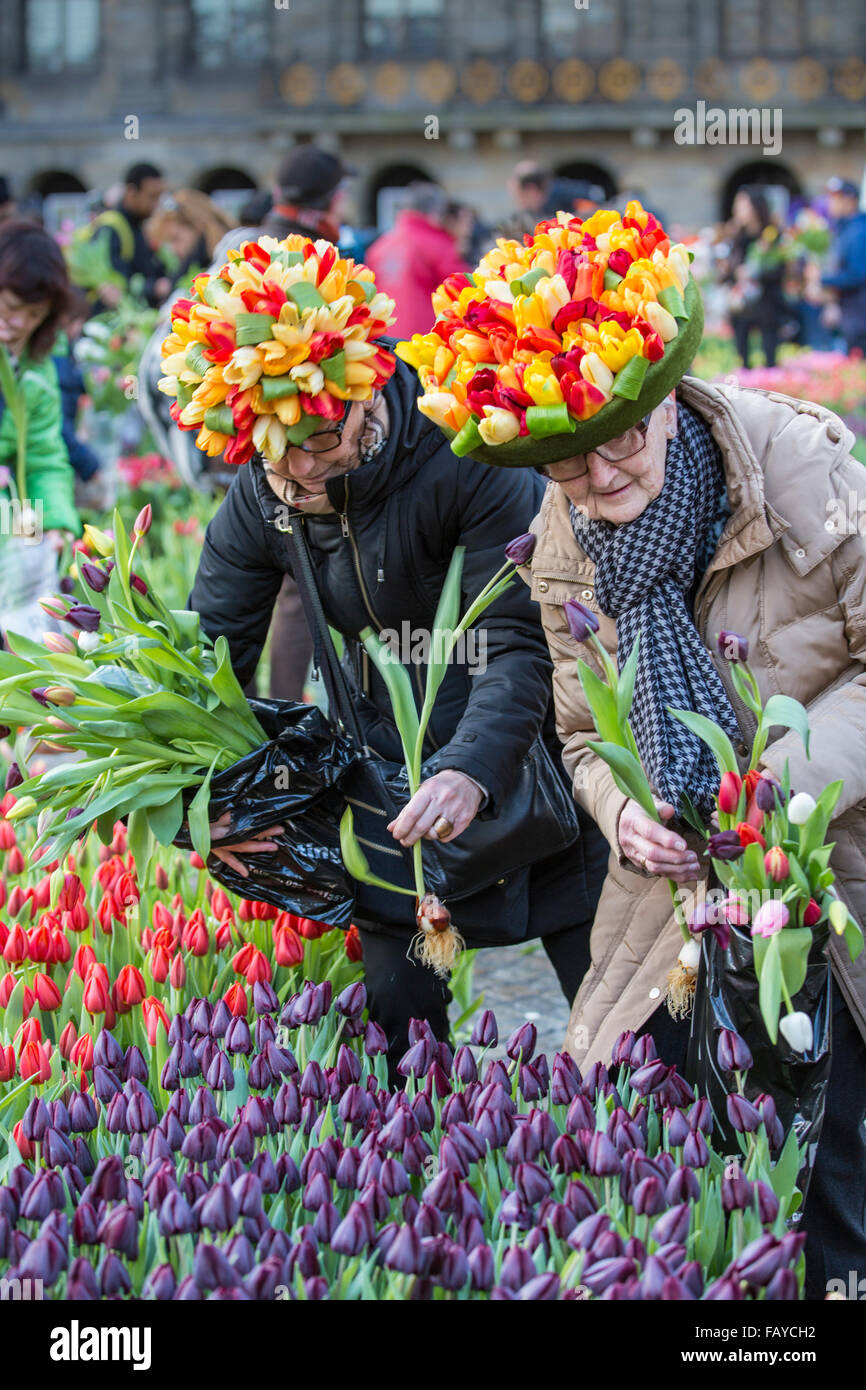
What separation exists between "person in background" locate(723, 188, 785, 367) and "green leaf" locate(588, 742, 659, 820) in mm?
13040

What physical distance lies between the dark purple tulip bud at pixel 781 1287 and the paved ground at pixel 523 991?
2.17 m

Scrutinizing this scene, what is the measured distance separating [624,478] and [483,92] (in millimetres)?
27242

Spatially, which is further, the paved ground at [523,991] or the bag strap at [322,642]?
the paved ground at [523,991]

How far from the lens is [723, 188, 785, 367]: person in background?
14383 mm

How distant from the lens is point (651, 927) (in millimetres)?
2627

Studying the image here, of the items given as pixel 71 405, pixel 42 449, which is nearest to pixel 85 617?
pixel 42 449

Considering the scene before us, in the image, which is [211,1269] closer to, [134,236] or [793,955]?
[793,955]

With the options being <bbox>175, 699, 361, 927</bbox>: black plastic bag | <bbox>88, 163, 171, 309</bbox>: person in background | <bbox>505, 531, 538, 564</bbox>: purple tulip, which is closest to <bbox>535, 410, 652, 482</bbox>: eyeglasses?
<bbox>505, 531, 538, 564</bbox>: purple tulip

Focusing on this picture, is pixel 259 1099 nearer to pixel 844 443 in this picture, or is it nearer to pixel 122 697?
pixel 122 697

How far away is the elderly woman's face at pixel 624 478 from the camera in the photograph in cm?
231

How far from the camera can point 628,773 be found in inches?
85.0

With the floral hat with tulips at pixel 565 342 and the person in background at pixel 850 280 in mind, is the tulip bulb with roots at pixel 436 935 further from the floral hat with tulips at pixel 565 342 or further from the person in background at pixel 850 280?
the person in background at pixel 850 280

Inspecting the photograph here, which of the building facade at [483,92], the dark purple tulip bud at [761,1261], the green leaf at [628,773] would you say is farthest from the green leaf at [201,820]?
the building facade at [483,92]
